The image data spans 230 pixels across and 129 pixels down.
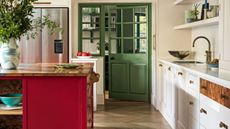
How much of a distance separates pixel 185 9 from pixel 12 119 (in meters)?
4.04

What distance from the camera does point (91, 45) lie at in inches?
300

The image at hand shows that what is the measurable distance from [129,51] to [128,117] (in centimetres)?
192

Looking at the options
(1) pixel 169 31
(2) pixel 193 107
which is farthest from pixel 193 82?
(1) pixel 169 31

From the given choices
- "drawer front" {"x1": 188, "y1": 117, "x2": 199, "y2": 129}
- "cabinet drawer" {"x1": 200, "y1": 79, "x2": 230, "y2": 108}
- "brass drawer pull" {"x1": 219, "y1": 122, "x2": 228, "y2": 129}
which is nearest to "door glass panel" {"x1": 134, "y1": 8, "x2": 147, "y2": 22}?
"drawer front" {"x1": 188, "y1": 117, "x2": 199, "y2": 129}

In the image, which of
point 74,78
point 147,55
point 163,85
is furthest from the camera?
point 147,55

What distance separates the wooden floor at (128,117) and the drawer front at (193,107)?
1177 mm

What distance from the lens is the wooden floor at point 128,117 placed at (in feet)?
17.7

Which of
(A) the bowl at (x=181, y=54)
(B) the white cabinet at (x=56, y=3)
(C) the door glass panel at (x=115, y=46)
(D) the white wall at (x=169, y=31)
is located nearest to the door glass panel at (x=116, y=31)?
(C) the door glass panel at (x=115, y=46)

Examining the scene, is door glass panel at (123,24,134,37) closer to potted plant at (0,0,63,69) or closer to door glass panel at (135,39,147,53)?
door glass panel at (135,39,147,53)

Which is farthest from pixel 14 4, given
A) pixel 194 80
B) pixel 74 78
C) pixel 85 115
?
pixel 194 80

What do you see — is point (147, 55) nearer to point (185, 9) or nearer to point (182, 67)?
point (185, 9)

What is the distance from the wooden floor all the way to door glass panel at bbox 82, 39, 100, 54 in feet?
3.77

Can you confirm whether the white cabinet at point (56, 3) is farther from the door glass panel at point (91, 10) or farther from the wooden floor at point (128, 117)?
the wooden floor at point (128, 117)

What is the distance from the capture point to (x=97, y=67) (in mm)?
6758
